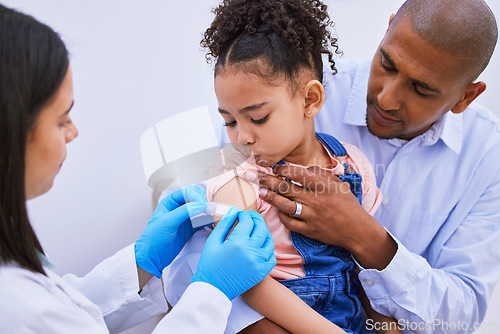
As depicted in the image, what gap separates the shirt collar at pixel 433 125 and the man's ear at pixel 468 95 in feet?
0.16

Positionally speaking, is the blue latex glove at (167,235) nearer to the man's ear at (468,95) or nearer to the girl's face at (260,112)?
the girl's face at (260,112)

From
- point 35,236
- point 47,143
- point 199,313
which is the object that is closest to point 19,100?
point 47,143

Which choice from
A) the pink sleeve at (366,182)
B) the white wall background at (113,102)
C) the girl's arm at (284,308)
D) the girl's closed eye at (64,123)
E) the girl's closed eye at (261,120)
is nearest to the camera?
the girl's closed eye at (64,123)

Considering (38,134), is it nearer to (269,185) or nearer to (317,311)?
(269,185)

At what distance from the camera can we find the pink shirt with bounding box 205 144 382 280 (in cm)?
130

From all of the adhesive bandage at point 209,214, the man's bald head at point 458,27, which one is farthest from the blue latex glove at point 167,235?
the man's bald head at point 458,27

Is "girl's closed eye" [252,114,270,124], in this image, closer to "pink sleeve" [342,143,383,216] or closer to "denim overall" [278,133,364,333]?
"denim overall" [278,133,364,333]

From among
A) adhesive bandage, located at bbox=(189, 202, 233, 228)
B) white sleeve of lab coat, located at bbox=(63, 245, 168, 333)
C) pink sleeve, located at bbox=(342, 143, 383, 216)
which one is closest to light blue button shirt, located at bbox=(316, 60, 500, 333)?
pink sleeve, located at bbox=(342, 143, 383, 216)

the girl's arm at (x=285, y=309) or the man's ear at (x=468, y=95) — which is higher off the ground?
the man's ear at (x=468, y=95)

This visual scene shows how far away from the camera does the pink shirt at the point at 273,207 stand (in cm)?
130

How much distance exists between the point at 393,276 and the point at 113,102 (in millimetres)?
1488

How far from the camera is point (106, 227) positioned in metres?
2.10

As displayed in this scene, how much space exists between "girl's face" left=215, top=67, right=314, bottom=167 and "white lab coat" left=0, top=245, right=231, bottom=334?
0.47 meters

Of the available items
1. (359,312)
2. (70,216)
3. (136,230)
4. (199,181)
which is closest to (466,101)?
(359,312)
